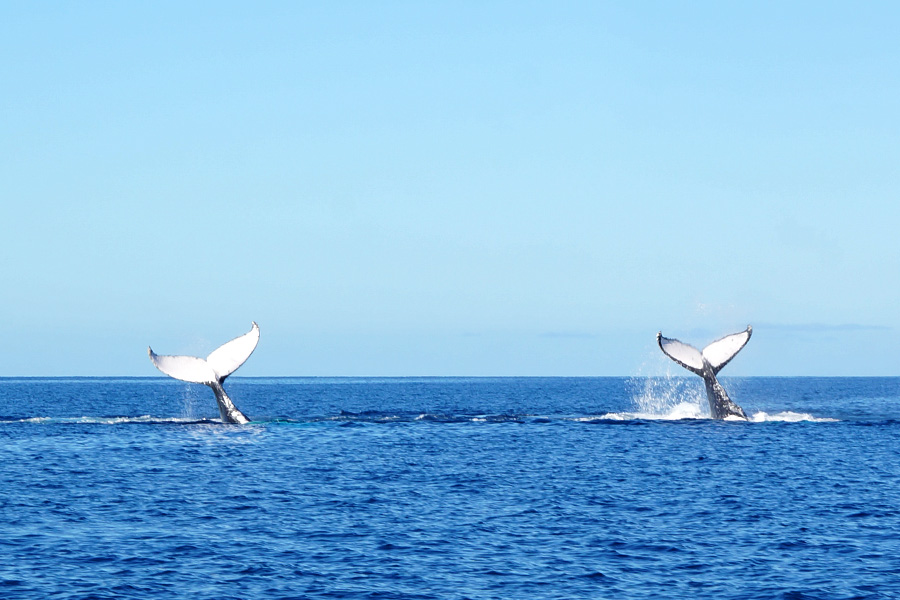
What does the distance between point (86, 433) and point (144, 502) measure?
68.0 feet

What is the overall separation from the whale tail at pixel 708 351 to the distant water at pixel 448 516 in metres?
3.24

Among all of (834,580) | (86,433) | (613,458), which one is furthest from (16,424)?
(834,580)

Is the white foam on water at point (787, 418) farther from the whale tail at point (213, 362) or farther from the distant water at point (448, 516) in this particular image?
the whale tail at point (213, 362)

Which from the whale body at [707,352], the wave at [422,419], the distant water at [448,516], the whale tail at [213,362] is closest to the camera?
the distant water at [448,516]

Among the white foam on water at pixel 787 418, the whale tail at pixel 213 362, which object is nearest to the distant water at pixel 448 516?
the whale tail at pixel 213 362

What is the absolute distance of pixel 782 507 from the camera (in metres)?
26.8

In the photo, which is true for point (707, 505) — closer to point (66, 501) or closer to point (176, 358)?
point (66, 501)

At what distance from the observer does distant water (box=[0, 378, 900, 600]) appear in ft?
60.7

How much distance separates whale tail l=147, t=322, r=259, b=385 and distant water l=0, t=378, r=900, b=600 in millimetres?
2837

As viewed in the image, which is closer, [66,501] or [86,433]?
[66,501]

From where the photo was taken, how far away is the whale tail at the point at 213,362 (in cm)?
3766

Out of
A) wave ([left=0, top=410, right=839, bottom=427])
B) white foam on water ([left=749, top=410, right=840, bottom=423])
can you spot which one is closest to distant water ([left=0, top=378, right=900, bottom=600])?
wave ([left=0, top=410, right=839, bottom=427])

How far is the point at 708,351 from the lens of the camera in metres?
41.4

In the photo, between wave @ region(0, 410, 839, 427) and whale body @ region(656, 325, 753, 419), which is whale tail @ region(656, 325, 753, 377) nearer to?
whale body @ region(656, 325, 753, 419)
